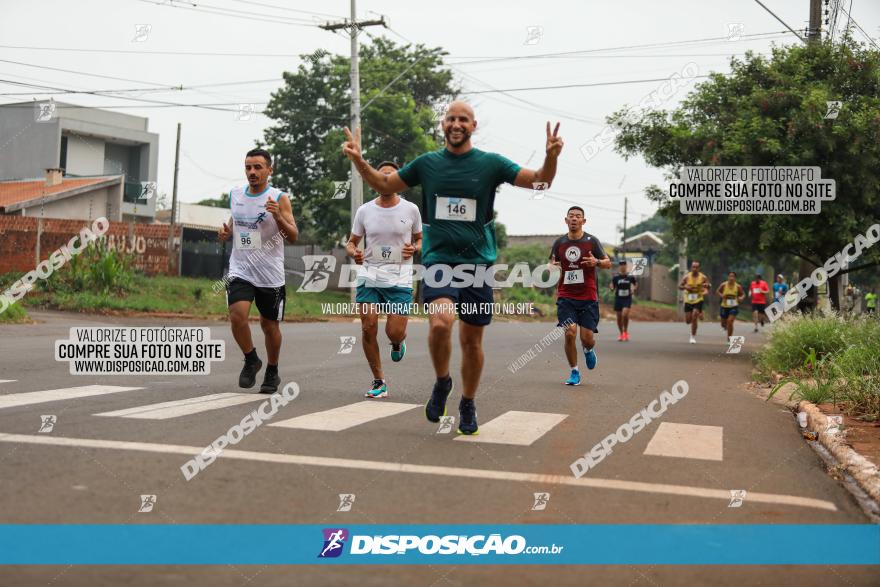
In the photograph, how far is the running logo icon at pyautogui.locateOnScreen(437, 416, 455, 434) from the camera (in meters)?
6.68

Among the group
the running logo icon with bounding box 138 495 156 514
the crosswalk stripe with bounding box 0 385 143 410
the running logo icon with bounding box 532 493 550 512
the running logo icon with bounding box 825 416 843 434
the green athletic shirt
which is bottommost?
the crosswalk stripe with bounding box 0 385 143 410

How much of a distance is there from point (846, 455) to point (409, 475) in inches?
115

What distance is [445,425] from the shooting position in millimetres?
6883

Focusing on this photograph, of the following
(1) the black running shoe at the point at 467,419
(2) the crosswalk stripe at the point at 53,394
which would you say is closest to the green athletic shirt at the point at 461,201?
(1) the black running shoe at the point at 467,419

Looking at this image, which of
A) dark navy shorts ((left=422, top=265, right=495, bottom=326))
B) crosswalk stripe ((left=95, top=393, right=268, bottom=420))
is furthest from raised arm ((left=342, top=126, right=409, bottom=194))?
crosswalk stripe ((left=95, top=393, right=268, bottom=420))

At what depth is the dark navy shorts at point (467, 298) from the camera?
6406 millimetres

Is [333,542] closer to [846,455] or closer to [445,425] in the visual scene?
[445,425]

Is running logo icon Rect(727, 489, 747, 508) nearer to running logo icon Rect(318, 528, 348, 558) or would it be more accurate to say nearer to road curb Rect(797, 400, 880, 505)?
road curb Rect(797, 400, 880, 505)

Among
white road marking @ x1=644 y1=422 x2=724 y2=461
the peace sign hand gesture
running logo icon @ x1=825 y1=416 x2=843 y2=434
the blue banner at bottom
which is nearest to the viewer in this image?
the blue banner at bottom

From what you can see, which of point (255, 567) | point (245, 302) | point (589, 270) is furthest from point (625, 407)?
point (255, 567)

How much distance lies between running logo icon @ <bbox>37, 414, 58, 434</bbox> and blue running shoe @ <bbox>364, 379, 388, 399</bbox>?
2980 mm

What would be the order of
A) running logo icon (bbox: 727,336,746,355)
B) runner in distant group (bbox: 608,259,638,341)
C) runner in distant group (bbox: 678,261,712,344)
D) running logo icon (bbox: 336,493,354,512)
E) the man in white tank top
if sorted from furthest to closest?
runner in distant group (bbox: 608,259,638,341) < runner in distant group (bbox: 678,261,712,344) < running logo icon (bbox: 727,336,746,355) < the man in white tank top < running logo icon (bbox: 336,493,354,512)

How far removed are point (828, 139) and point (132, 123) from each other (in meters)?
37.8

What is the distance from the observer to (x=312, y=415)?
23.7ft
